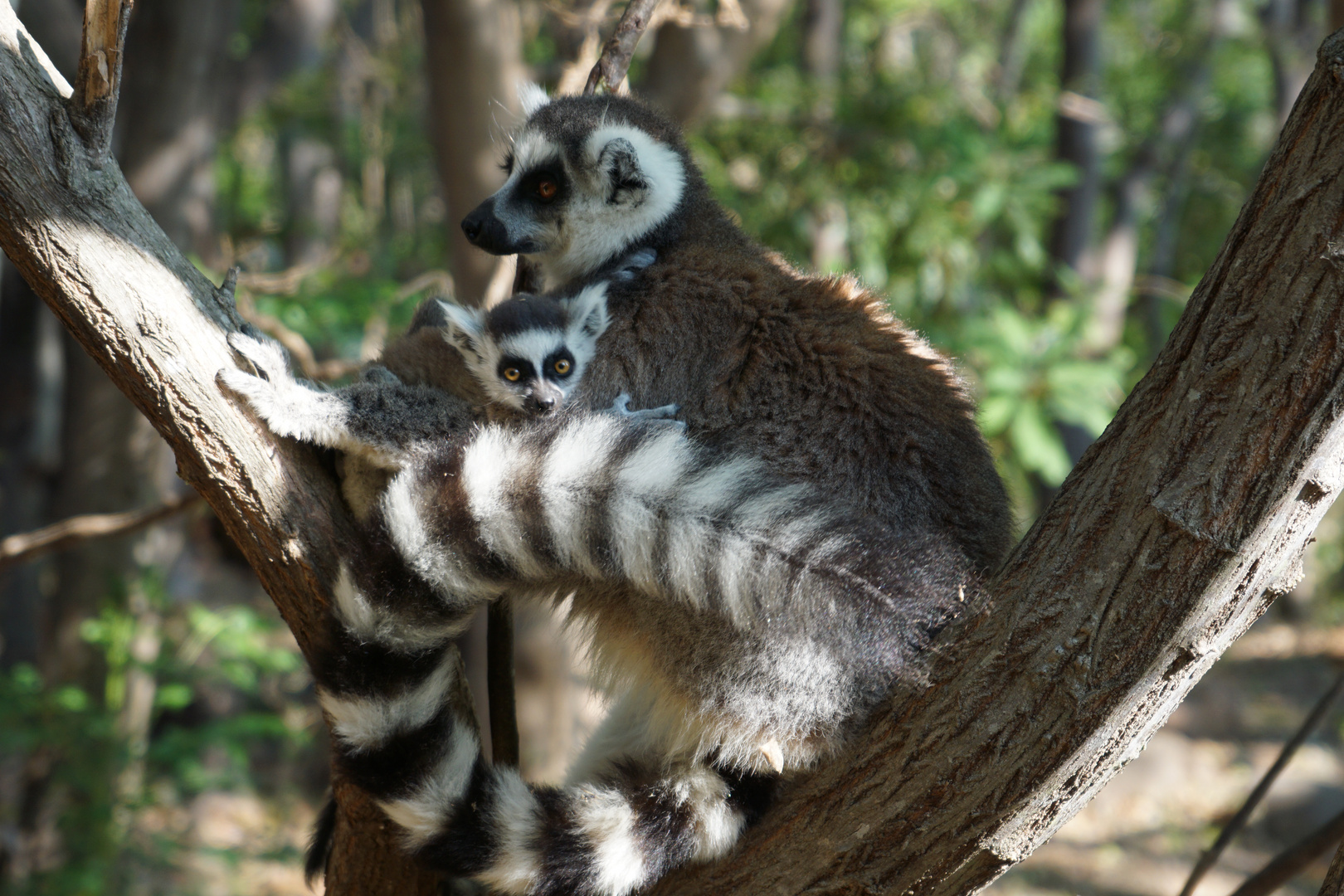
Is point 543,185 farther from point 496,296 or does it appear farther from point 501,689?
point 496,296

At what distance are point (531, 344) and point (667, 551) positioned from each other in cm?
73

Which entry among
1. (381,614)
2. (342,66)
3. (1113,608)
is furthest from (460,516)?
(342,66)

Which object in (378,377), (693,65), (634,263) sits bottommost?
(378,377)

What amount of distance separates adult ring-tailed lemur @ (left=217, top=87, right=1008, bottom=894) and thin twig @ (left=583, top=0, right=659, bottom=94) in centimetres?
73

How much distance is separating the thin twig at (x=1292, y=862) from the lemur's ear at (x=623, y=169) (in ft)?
7.05

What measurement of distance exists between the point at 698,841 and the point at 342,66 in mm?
11191

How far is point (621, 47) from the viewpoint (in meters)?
2.68

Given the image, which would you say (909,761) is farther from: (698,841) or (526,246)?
(526,246)

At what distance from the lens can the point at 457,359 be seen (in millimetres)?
2420

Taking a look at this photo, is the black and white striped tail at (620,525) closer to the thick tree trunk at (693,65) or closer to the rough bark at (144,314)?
the rough bark at (144,314)

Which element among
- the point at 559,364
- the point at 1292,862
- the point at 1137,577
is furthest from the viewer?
the point at 559,364

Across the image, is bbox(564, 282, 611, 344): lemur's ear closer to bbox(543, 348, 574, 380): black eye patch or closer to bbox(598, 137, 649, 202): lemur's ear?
bbox(543, 348, 574, 380): black eye patch

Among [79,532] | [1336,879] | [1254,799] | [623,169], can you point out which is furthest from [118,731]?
[1336,879]

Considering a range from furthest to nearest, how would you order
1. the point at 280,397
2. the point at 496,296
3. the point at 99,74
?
the point at 496,296 < the point at 280,397 < the point at 99,74
